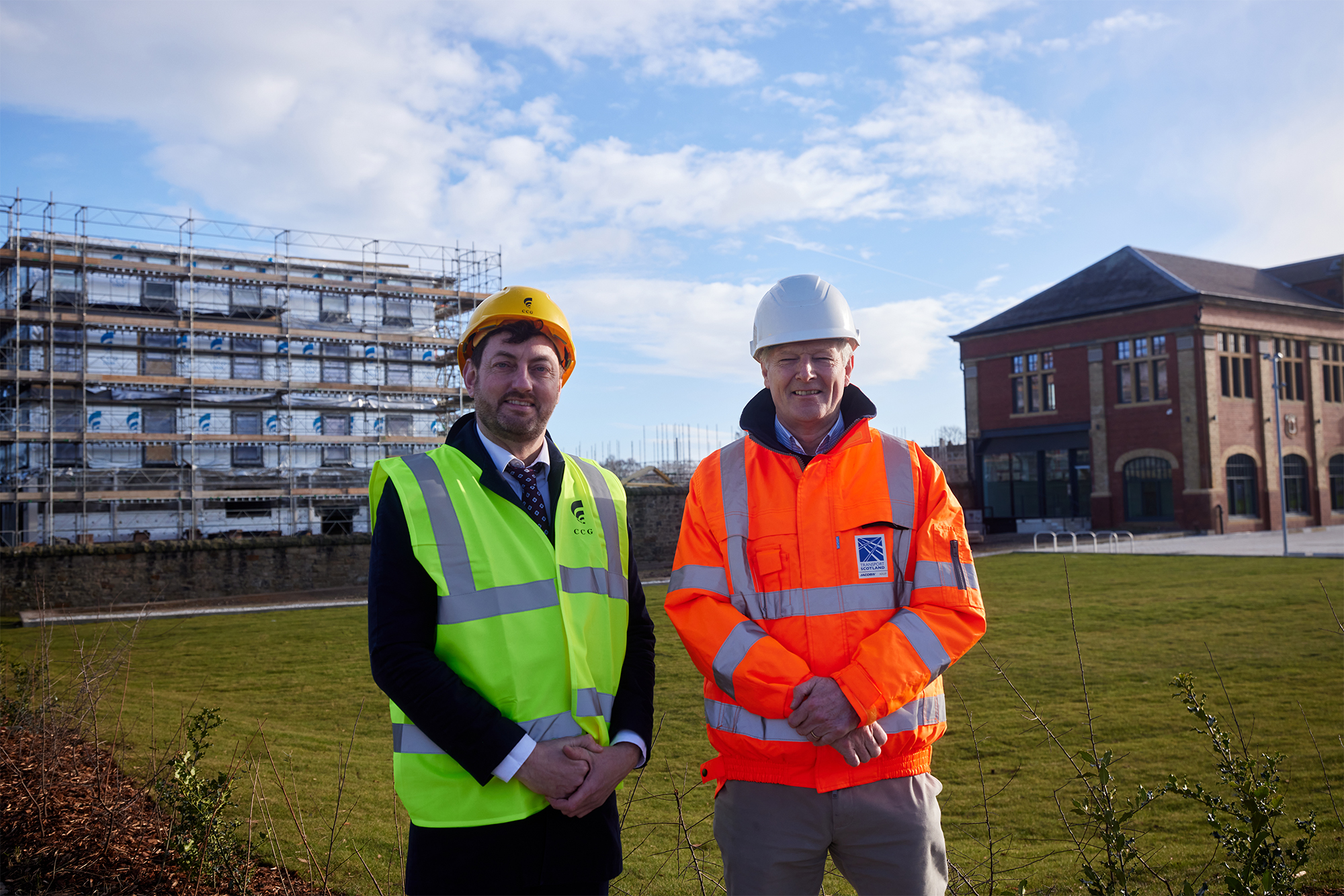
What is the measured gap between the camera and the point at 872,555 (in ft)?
8.79

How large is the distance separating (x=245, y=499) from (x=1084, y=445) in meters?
36.1

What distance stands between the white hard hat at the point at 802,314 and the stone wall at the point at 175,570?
23.3 metres

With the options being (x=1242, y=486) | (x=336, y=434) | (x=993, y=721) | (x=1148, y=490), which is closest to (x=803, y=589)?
(x=993, y=721)

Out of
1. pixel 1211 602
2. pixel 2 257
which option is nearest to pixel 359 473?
pixel 2 257

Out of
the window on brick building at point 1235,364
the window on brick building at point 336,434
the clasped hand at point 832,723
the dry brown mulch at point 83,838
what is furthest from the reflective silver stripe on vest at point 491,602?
the window on brick building at point 336,434

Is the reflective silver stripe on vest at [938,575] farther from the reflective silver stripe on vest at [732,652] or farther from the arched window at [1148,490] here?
the arched window at [1148,490]

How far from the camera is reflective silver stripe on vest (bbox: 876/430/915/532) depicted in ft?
8.86

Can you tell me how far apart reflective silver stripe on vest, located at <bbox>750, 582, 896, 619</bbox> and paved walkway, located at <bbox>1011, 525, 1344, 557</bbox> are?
79.8 ft

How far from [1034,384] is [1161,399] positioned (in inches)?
222

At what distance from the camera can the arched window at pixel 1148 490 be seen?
115 ft

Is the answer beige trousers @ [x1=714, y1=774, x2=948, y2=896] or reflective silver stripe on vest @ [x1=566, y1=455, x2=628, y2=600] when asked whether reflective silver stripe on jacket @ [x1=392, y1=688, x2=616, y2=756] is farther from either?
beige trousers @ [x1=714, y1=774, x2=948, y2=896]

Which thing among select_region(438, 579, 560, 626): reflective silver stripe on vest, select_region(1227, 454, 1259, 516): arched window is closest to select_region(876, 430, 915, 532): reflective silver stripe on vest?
select_region(438, 579, 560, 626): reflective silver stripe on vest

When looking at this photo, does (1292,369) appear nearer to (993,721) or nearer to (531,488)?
(993,721)

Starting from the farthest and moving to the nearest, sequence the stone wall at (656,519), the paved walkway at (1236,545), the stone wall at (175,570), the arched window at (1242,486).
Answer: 1. the arched window at (1242,486)
2. the stone wall at (656,519)
3. the paved walkway at (1236,545)
4. the stone wall at (175,570)
